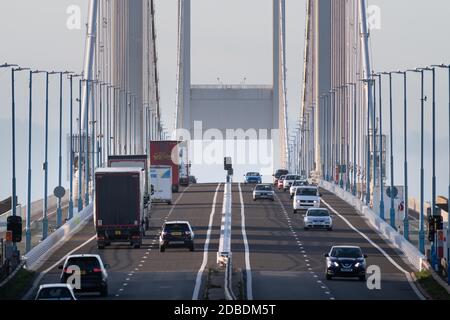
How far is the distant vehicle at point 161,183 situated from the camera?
11300cm

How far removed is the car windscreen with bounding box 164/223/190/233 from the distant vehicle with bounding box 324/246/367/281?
14.3 m

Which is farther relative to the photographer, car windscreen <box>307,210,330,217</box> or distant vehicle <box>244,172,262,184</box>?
distant vehicle <box>244,172,262,184</box>

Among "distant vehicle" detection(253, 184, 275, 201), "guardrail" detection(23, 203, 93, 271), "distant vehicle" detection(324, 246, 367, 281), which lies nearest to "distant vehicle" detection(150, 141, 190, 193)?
"distant vehicle" detection(253, 184, 275, 201)

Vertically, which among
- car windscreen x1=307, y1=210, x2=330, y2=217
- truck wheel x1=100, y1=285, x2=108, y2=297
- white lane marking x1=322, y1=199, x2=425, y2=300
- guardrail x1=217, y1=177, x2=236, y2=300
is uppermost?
car windscreen x1=307, y1=210, x2=330, y2=217

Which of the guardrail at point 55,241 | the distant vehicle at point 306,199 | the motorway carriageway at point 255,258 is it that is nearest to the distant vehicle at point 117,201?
the motorway carriageway at point 255,258

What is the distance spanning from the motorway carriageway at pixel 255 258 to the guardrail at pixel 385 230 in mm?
512

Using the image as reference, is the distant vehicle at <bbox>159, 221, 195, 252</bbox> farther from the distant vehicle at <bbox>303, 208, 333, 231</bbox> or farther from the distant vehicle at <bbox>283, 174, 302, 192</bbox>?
the distant vehicle at <bbox>283, 174, 302, 192</bbox>

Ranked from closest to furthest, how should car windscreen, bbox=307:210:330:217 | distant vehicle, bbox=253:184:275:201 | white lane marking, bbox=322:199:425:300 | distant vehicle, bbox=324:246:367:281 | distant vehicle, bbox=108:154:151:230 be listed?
white lane marking, bbox=322:199:425:300 < distant vehicle, bbox=324:246:367:281 < distant vehicle, bbox=108:154:151:230 < car windscreen, bbox=307:210:330:217 < distant vehicle, bbox=253:184:275:201

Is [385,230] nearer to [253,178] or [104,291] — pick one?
[104,291]

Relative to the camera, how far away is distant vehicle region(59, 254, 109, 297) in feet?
171

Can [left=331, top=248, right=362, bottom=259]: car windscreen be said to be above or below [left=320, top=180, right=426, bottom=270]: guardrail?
above

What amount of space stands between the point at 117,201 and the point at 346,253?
16.0 meters

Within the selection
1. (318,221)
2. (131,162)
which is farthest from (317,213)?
(131,162)
